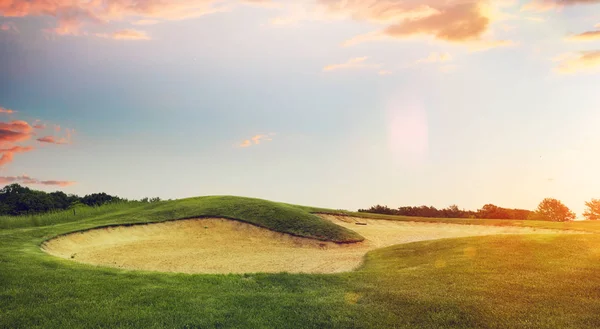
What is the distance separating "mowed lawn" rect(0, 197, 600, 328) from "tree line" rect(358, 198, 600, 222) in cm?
2622

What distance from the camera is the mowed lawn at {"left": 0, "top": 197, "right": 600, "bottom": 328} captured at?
833 cm

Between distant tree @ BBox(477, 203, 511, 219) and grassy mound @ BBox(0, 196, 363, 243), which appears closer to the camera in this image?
grassy mound @ BBox(0, 196, 363, 243)

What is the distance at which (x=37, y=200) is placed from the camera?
162 ft

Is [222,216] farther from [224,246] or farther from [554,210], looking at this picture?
[554,210]

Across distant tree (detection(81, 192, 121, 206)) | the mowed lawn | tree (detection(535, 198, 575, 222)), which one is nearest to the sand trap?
the mowed lawn

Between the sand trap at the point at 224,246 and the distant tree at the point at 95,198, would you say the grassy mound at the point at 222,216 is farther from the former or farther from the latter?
the distant tree at the point at 95,198

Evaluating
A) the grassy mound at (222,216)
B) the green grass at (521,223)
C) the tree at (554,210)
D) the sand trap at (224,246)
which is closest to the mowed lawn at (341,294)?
the sand trap at (224,246)

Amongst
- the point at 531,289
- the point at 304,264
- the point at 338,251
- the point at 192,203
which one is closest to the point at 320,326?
the point at 531,289

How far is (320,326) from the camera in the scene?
8.17 metres

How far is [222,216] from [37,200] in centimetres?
3338

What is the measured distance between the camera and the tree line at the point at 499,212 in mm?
40750

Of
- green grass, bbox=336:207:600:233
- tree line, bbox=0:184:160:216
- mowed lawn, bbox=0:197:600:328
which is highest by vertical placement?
tree line, bbox=0:184:160:216

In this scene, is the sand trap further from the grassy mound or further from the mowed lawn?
the mowed lawn

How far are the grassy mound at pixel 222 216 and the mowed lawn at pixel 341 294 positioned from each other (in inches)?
386
